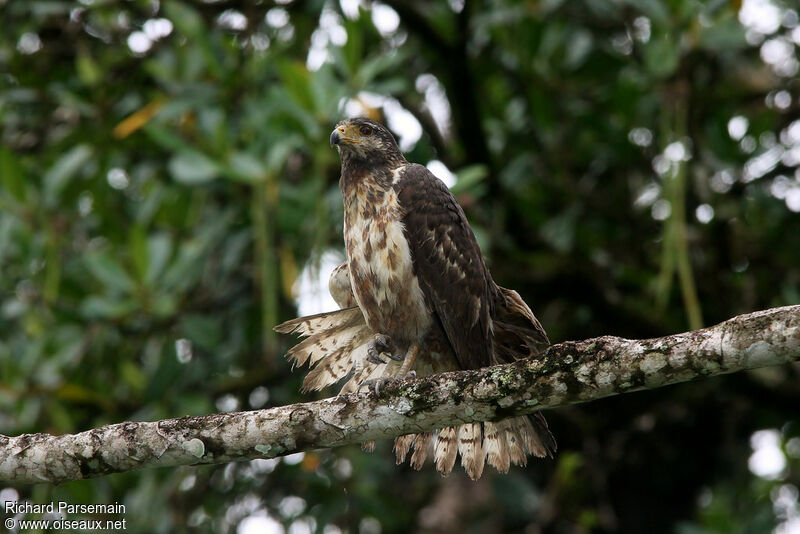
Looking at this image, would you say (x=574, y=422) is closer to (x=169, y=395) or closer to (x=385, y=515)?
(x=385, y=515)

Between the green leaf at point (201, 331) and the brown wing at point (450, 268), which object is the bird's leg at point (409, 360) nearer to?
the brown wing at point (450, 268)

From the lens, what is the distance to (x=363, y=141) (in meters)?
4.35

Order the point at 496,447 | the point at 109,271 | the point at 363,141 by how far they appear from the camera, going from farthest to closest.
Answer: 1. the point at 109,271
2. the point at 363,141
3. the point at 496,447

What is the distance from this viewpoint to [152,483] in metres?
4.85

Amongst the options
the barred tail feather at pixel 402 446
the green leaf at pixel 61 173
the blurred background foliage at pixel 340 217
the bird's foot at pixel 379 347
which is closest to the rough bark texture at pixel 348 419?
the barred tail feather at pixel 402 446

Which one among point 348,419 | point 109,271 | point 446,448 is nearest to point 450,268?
point 446,448

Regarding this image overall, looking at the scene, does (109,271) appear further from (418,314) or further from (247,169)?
(418,314)

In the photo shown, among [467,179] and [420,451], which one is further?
[467,179]

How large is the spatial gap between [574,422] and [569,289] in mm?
1044

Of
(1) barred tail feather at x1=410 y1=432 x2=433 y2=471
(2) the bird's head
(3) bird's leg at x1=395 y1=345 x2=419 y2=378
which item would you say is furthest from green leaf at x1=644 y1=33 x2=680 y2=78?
(1) barred tail feather at x1=410 y1=432 x2=433 y2=471

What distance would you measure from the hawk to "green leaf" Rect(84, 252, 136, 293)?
3.79ft

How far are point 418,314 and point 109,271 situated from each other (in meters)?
1.75

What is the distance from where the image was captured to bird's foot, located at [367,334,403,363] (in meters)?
3.94

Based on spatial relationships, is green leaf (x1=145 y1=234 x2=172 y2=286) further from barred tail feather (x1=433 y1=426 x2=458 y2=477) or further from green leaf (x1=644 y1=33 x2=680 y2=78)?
green leaf (x1=644 y1=33 x2=680 y2=78)
